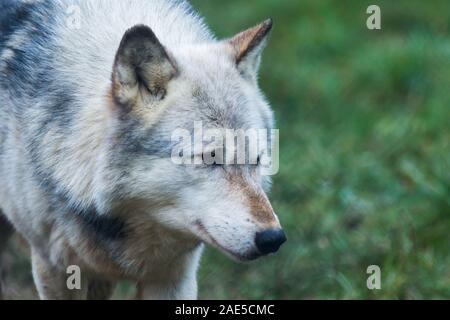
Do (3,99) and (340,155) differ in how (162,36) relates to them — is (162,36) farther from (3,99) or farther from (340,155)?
(340,155)

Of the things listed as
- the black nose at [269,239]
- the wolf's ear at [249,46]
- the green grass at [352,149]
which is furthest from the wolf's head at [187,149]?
the green grass at [352,149]

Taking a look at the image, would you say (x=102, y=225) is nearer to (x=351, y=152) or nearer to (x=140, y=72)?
(x=140, y=72)

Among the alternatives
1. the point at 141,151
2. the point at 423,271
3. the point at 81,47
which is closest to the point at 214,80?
the point at 141,151

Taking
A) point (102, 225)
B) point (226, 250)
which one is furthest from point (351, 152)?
point (226, 250)

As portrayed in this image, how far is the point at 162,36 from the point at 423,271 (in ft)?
7.15

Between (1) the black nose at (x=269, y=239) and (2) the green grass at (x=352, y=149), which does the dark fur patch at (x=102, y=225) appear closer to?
(1) the black nose at (x=269, y=239)

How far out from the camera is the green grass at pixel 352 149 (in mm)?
5809

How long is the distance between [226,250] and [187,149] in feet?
1.46

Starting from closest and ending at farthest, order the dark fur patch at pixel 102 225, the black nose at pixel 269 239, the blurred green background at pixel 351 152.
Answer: the black nose at pixel 269 239, the dark fur patch at pixel 102 225, the blurred green background at pixel 351 152

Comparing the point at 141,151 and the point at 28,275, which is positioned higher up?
the point at 141,151

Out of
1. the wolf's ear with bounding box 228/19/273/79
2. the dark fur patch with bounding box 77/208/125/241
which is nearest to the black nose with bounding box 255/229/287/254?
the dark fur patch with bounding box 77/208/125/241

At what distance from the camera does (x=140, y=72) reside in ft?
13.2

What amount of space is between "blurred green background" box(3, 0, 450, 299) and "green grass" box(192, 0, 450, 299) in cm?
1

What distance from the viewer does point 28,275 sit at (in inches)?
236
